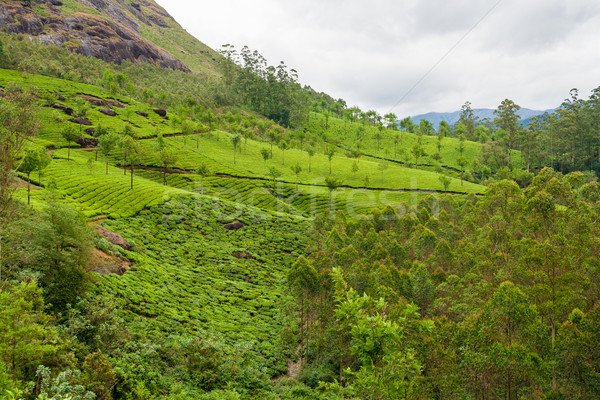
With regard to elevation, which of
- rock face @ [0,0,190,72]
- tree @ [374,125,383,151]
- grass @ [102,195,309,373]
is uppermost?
rock face @ [0,0,190,72]

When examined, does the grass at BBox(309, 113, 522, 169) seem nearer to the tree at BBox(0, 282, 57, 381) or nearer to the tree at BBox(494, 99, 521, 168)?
the tree at BBox(494, 99, 521, 168)

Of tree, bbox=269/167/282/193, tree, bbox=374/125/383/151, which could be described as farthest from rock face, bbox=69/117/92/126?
tree, bbox=374/125/383/151

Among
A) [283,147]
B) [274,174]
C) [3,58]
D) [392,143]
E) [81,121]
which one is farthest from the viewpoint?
[392,143]

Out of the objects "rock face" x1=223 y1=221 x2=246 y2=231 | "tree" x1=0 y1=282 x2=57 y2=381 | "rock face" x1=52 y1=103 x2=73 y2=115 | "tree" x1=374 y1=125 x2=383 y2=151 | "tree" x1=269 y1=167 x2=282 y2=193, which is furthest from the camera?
"tree" x1=374 y1=125 x2=383 y2=151

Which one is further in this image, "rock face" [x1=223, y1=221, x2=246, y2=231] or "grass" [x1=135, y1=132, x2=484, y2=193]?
"grass" [x1=135, y1=132, x2=484, y2=193]

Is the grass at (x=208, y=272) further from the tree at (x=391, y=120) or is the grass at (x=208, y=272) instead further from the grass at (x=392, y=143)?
the tree at (x=391, y=120)

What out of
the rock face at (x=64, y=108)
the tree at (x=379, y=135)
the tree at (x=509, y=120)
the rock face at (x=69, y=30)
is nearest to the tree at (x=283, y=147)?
the tree at (x=379, y=135)

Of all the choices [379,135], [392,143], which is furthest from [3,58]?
[392,143]

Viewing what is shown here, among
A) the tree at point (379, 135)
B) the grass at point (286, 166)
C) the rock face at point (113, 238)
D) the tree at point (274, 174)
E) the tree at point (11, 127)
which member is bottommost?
the rock face at point (113, 238)

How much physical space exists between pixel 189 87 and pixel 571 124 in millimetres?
172877

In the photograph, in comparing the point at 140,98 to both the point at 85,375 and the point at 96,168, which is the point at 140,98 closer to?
the point at 96,168

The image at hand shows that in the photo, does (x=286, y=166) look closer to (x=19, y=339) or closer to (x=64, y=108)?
(x=64, y=108)

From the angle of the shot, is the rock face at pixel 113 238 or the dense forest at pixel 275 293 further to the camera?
the rock face at pixel 113 238

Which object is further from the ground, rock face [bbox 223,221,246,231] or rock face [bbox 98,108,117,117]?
rock face [bbox 98,108,117,117]
